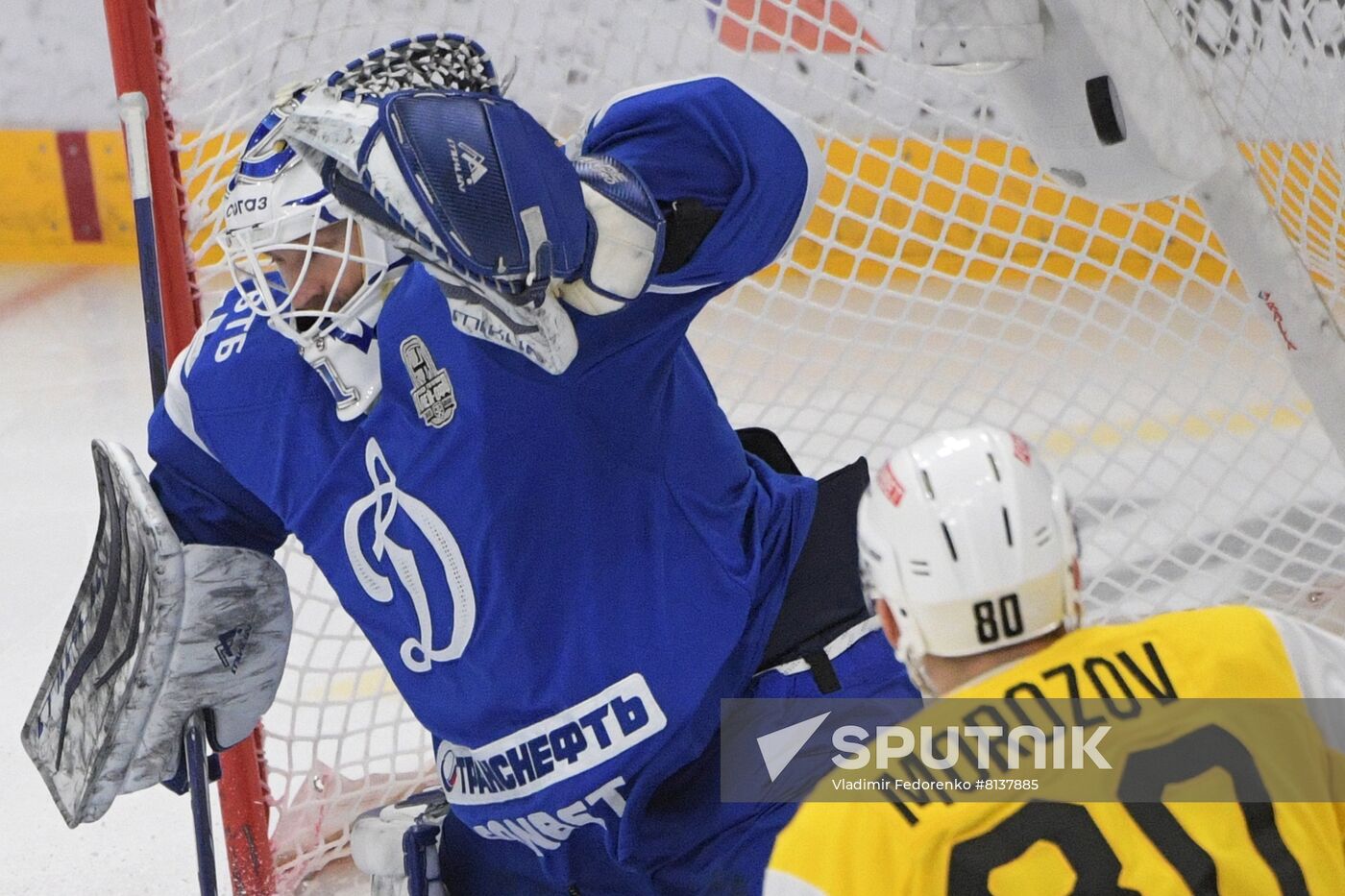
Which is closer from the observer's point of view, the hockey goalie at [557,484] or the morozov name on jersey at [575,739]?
the hockey goalie at [557,484]

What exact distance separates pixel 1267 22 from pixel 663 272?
1.14 meters

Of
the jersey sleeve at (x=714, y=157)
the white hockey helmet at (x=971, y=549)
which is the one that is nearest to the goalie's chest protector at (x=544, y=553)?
the jersey sleeve at (x=714, y=157)

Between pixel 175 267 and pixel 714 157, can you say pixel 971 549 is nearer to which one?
pixel 714 157

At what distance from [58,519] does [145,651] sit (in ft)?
5.46

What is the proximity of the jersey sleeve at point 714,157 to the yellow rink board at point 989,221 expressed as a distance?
914mm

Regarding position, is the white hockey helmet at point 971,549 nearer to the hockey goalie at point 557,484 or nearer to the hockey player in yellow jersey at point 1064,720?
the hockey player in yellow jersey at point 1064,720

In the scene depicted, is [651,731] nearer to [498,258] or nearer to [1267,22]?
[498,258]

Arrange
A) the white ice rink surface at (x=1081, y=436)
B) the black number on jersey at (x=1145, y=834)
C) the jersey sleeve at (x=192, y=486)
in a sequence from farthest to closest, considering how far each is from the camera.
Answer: the white ice rink surface at (x=1081, y=436), the jersey sleeve at (x=192, y=486), the black number on jersey at (x=1145, y=834)

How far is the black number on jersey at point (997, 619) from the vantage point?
36.6 inches

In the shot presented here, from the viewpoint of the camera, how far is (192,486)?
1644 millimetres

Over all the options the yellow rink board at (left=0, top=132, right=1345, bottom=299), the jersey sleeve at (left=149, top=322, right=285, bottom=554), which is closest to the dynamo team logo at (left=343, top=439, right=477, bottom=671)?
the jersey sleeve at (left=149, top=322, right=285, bottom=554)

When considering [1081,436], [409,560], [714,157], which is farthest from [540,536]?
[1081,436]

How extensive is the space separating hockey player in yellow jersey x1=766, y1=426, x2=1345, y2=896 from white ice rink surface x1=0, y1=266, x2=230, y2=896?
4.66 ft

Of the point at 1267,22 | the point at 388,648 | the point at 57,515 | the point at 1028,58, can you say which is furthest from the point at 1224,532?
the point at 57,515
